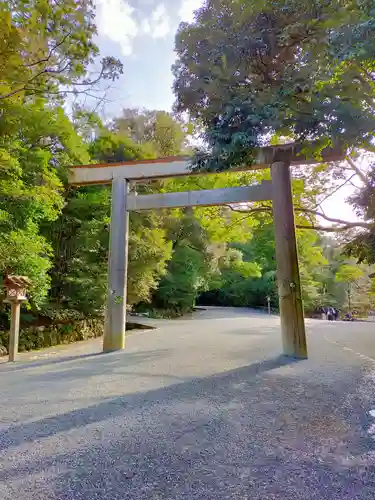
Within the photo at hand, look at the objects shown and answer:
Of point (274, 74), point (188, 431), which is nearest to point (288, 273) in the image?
point (274, 74)

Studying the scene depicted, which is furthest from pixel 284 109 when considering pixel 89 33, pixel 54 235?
pixel 54 235

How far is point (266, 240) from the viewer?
73.3 feet

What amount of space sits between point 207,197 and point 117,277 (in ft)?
7.50

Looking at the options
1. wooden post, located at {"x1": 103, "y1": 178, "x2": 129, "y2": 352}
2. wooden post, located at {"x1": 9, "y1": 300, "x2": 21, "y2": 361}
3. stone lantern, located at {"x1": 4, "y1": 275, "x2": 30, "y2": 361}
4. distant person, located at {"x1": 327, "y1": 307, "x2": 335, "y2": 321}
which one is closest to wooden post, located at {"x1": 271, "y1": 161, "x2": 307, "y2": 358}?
wooden post, located at {"x1": 103, "y1": 178, "x2": 129, "y2": 352}

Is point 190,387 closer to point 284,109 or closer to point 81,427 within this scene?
point 81,427

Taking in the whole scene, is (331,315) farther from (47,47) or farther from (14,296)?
(47,47)

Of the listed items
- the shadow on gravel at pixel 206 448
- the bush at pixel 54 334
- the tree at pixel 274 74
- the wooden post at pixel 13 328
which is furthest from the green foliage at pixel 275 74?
the bush at pixel 54 334

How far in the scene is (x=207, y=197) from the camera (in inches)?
235

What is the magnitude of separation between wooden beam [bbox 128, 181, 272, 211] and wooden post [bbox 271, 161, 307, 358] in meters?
0.30

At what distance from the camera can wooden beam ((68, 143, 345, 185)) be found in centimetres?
531

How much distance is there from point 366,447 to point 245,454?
821mm

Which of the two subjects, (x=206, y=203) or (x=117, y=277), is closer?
(x=206, y=203)

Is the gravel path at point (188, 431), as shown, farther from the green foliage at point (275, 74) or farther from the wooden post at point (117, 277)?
the green foliage at point (275, 74)

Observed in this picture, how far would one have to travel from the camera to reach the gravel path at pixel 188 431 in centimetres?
166
